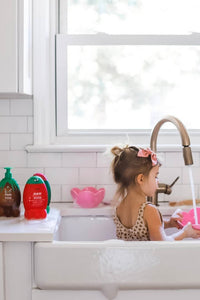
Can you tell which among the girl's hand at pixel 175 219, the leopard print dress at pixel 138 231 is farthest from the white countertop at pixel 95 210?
the leopard print dress at pixel 138 231

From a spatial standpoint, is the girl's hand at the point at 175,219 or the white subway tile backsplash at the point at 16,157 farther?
the white subway tile backsplash at the point at 16,157

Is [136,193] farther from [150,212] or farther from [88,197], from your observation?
[88,197]

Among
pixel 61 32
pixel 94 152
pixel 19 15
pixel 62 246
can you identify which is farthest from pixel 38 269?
pixel 61 32

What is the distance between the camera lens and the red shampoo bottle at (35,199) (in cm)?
175

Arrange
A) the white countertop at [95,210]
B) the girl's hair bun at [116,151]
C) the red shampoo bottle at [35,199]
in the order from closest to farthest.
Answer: the red shampoo bottle at [35,199] → the girl's hair bun at [116,151] → the white countertop at [95,210]

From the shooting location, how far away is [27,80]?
2.01 m

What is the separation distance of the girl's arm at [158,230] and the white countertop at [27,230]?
14.7 inches

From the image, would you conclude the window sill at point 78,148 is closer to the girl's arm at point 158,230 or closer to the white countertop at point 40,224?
the white countertop at point 40,224

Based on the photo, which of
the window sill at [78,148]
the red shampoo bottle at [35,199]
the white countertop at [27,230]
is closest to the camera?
the white countertop at [27,230]

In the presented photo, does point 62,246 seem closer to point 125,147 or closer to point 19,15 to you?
point 125,147

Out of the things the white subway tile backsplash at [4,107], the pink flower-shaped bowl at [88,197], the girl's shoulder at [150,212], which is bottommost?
the girl's shoulder at [150,212]

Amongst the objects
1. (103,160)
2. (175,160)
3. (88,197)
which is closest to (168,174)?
(175,160)

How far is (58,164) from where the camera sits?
88.8 inches

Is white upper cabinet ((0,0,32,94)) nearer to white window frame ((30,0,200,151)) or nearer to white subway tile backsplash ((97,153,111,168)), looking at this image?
white window frame ((30,0,200,151))
